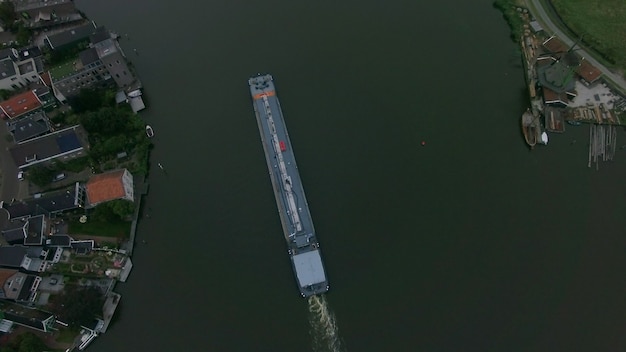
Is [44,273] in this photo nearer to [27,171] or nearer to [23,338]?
[23,338]

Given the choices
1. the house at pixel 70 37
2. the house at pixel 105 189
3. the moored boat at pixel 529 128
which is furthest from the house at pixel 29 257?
the moored boat at pixel 529 128

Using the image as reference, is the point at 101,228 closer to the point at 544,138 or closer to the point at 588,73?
the point at 544,138

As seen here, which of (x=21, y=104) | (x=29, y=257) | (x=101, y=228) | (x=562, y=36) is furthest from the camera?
(x=562, y=36)

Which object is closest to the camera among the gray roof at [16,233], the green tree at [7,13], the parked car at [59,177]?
the gray roof at [16,233]

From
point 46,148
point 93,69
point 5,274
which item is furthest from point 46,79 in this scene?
point 5,274

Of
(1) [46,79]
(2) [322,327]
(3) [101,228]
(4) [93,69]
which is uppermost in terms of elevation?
(1) [46,79]

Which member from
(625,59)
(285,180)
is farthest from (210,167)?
(625,59)

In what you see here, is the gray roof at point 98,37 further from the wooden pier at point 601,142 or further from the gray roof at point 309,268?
the wooden pier at point 601,142
